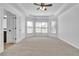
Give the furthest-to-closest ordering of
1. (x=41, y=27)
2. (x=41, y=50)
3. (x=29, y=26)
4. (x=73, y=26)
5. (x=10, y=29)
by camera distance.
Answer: (x=41, y=27) < (x=29, y=26) < (x=10, y=29) < (x=73, y=26) < (x=41, y=50)

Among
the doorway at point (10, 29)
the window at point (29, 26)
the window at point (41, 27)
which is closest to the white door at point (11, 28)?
the doorway at point (10, 29)

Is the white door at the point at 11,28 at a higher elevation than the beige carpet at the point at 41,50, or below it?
higher

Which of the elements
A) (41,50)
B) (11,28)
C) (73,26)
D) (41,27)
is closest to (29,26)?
(41,27)

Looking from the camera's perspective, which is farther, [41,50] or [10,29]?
[10,29]

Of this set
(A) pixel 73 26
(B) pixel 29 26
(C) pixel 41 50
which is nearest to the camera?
(C) pixel 41 50

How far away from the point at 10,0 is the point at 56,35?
37.9ft

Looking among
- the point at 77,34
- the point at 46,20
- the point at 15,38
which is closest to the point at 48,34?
the point at 46,20

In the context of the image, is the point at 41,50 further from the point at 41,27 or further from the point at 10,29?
the point at 41,27

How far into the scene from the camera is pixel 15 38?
8.74 m

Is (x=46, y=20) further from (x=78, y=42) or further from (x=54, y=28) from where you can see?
(x=78, y=42)

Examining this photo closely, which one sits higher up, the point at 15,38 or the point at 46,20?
the point at 46,20

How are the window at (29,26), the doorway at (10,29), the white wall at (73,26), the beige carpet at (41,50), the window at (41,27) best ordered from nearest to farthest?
the beige carpet at (41,50)
the white wall at (73,26)
the doorway at (10,29)
the window at (29,26)
the window at (41,27)

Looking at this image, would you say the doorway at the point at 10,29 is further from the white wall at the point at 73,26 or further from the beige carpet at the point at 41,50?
the white wall at the point at 73,26

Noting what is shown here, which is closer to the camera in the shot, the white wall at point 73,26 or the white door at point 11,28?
the white wall at point 73,26
